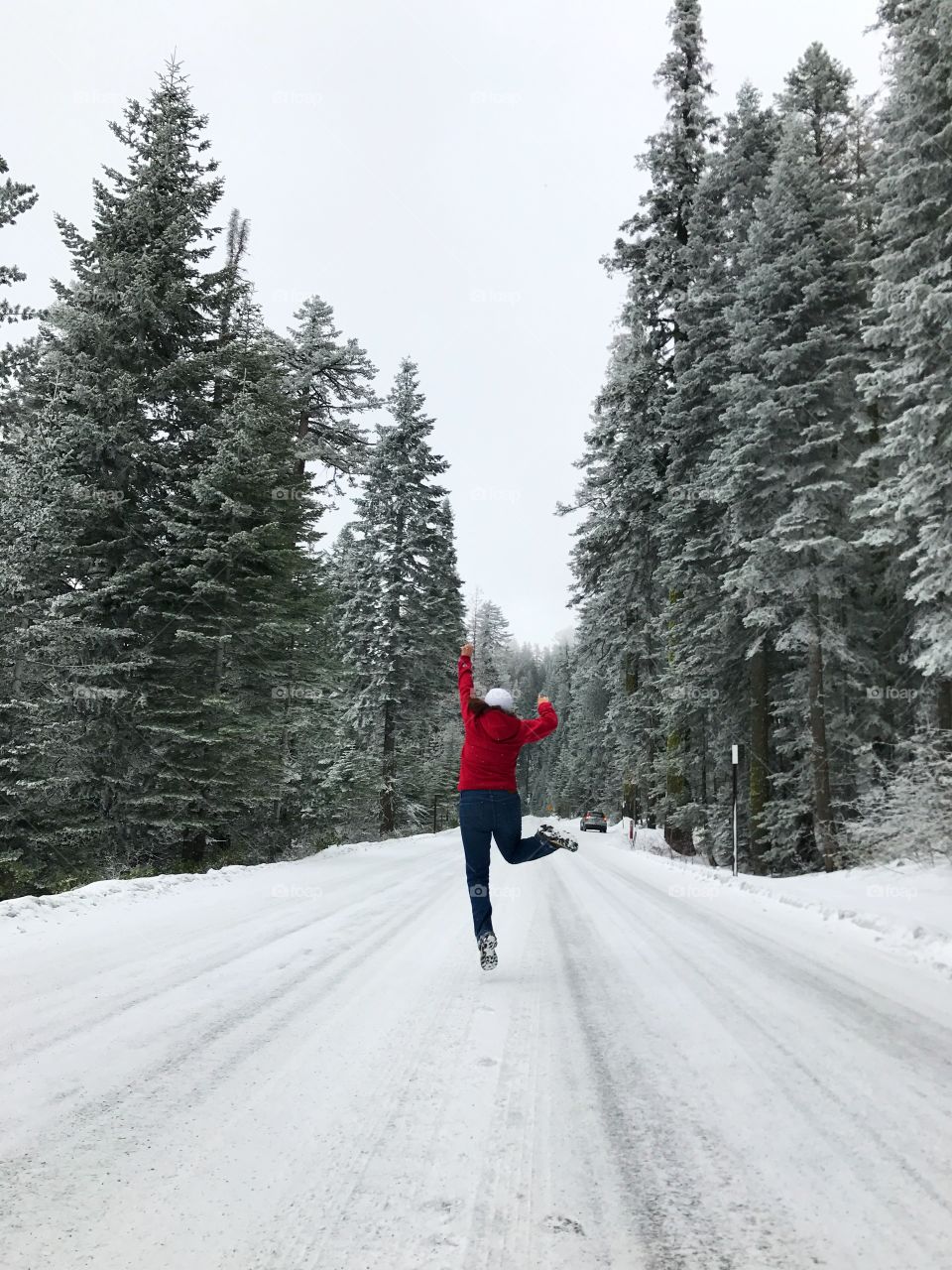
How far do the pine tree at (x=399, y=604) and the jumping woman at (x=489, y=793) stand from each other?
2083 centimetres

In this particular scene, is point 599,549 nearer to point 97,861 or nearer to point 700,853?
point 700,853

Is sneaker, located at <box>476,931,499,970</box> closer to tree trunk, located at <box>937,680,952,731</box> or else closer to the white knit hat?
the white knit hat

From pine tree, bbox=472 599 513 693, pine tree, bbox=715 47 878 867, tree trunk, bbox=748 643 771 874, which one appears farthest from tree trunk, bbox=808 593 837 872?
pine tree, bbox=472 599 513 693


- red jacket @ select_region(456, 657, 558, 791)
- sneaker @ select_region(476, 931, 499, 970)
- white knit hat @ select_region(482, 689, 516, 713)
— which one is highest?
white knit hat @ select_region(482, 689, 516, 713)

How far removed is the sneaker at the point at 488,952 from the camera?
4.48 metres

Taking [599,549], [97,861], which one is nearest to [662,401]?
[599,549]

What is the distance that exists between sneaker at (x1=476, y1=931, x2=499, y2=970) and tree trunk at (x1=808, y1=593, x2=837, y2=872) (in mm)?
11272

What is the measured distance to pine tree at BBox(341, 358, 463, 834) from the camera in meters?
26.1

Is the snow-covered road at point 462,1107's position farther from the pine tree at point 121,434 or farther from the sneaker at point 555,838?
the pine tree at point 121,434

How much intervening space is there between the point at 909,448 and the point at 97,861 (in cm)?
1550

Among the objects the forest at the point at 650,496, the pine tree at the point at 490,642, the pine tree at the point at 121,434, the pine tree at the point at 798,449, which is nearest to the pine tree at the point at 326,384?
the forest at the point at 650,496

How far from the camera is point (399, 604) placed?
86.0 ft

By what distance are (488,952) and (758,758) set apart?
1308 centimetres

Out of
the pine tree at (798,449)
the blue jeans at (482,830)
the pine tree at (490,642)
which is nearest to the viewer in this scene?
the blue jeans at (482,830)
